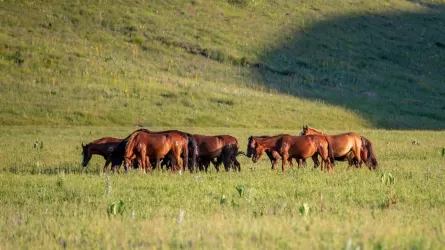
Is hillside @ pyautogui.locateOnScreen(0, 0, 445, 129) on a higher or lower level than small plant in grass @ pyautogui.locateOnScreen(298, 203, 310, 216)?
higher

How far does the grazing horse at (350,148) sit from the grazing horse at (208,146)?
2711 mm

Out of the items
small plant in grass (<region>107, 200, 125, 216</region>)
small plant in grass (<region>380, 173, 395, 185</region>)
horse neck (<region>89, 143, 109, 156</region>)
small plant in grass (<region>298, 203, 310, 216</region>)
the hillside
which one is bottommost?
small plant in grass (<region>107, 200, 125, 216</region>)

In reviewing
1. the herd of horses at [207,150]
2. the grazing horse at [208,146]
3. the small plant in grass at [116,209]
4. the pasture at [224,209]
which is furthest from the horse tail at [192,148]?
the small plant in grass at [116,209]

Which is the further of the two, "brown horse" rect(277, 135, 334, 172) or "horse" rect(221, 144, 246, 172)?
"horse" rect(221, 144, 246, 172)

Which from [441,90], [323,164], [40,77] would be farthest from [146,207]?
[441,90]

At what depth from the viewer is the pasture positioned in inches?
395

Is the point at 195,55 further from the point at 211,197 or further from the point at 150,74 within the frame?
the point at 211,197

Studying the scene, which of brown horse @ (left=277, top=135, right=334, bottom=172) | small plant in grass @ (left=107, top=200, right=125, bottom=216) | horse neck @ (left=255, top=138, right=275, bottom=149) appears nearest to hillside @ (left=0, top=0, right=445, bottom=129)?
horse neck @ (left=255, top=138, right=275, bottom=149)

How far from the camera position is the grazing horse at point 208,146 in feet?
76.9

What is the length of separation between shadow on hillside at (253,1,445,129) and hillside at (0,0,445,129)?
163 millimetres

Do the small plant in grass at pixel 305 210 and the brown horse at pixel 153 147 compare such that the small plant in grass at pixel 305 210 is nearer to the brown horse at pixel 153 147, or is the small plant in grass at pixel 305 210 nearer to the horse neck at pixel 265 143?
the brown horse at pixel 153 147

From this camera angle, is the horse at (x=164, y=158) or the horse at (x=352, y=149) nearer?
the horse at (x=164, y=158)

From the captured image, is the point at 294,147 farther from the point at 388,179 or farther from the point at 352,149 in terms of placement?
the point at 388,179

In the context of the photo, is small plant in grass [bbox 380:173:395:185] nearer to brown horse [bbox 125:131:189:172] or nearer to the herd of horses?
the herd of horses
